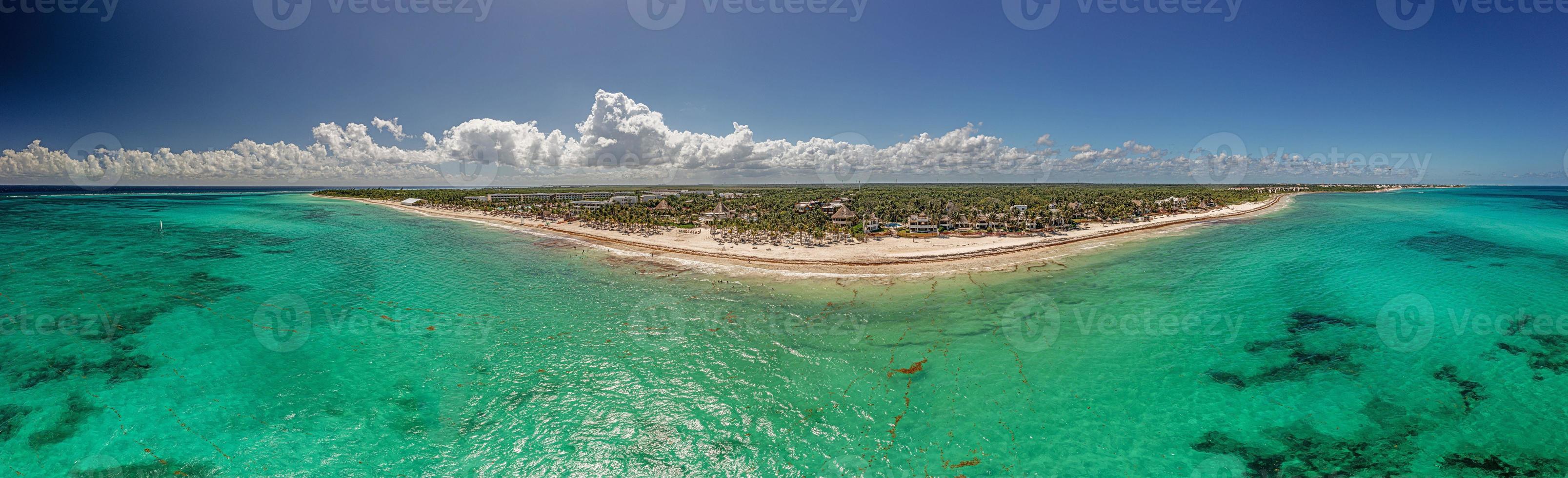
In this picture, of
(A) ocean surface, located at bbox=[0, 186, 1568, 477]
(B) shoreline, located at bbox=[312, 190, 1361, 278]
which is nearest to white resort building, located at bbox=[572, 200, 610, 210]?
(B) shoreline, located at bbox=[312, 190, 1361, 278]

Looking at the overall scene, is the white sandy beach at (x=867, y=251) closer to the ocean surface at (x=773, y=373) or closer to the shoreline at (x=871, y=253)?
A: the shoreline at (x=871, y=253)

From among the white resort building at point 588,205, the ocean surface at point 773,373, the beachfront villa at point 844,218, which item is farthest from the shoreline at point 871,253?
the white resort building at point 588,205

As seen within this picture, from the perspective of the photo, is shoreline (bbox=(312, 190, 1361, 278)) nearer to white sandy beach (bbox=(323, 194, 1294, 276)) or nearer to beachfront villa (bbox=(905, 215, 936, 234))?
white sandy beach (bbox=(323, 194, 1294, 276))

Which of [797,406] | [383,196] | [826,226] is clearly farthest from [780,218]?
[383,196]

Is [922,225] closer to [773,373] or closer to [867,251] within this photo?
[867,251]

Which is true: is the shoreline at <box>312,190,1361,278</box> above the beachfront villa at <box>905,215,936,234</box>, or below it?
below

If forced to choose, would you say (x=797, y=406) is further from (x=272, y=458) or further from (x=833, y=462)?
(x=272, y=458)
